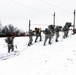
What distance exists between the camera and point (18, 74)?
13.3m

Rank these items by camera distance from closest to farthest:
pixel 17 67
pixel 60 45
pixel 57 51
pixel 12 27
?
1. pixel 17 67
2. pixel 57 51
3. pixel 60 45
4. pixel 12 27

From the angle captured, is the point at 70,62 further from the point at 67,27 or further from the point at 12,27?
the point at 12,27

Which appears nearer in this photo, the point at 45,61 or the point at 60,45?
the point at 45,61

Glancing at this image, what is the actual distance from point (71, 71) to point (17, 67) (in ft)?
12.2

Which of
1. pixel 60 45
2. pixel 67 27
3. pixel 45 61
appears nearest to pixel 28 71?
pixel 45 61

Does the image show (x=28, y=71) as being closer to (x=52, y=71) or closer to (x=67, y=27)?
(x=52, y=71)

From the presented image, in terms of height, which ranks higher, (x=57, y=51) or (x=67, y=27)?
(x=67, y=27)

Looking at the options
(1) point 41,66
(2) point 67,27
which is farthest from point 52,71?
(2) point 67,27

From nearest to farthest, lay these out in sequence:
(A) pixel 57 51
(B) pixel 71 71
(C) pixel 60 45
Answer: (B) pixel 71 71 → (A) pixel 57 51 → (C) pixel 60 45

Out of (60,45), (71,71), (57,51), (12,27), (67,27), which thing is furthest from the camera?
(12,27)

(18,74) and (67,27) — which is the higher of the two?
(67,27)

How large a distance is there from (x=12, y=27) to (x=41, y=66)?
87.0 m

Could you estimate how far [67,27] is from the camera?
23250 mm

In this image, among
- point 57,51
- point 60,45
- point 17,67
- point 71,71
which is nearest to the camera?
point 71,71
